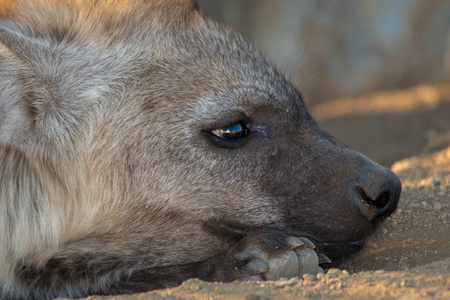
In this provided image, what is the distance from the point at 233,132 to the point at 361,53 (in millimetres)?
3860

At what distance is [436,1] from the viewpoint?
5543 millimetres

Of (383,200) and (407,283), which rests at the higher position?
(383,200)

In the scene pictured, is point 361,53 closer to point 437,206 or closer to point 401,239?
point 437,206

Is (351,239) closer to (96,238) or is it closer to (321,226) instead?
(321,226)

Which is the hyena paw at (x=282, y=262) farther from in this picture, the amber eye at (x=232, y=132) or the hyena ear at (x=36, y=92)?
the hyena ear at (x=36, y=92)

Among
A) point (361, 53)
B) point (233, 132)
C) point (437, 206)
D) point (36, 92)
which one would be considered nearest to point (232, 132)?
point (233, 132)

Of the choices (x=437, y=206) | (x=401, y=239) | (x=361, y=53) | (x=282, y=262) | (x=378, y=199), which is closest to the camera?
(x=282, y=262)

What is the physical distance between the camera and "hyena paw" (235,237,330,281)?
205 cm

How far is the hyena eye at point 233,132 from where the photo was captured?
7.32 ft

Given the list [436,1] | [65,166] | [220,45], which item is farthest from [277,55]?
[65,166]

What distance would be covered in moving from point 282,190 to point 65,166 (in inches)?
26.9

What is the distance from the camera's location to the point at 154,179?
219 cm

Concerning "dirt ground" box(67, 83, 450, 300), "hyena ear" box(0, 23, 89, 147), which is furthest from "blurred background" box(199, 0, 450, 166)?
"hyena ear" box(0, 23, 89, 147)

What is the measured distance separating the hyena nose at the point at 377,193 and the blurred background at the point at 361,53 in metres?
3.07
